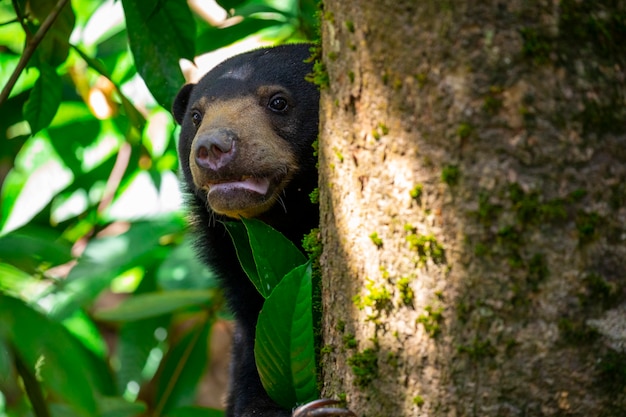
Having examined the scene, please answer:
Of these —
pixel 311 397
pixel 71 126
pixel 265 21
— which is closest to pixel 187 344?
pixel 71 126

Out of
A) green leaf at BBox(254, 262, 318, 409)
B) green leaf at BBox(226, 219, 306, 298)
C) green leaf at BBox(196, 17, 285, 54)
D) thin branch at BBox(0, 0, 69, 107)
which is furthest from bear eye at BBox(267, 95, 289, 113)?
green leaf at BBox(254, 262, 318, 409)

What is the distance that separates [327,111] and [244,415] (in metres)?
1.88

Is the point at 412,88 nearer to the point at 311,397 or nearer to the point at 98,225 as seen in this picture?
the point at 311,397

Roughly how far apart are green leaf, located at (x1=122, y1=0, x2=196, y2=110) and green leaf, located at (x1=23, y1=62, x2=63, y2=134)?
548mm


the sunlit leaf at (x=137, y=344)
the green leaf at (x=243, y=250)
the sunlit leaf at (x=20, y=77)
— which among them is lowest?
the sunlit leaf at (x=137, y=344)

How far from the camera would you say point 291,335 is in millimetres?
2359

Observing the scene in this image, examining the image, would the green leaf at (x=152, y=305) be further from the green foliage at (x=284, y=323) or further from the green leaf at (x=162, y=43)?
the green foliage at (x=284, y=323)

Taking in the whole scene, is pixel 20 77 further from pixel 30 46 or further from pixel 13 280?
pixel 13 280

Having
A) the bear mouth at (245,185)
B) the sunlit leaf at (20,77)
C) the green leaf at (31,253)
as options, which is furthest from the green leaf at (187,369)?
the green leaf at (31,253)

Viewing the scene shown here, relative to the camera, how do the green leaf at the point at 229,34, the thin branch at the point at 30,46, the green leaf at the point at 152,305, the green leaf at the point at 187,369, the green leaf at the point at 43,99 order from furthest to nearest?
1. the green leaf at the point at 187,369
2. the green leaf at the point at 152,305
3. the green leaf at the point at 229,34
4. the green leaf at the point at 43,99
5. the thin branch at the point at 30,46

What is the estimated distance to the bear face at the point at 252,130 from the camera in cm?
370

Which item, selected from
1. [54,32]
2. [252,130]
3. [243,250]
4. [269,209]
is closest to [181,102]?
[54,32]

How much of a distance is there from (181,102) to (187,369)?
2.12 meters

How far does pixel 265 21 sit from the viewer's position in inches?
200
